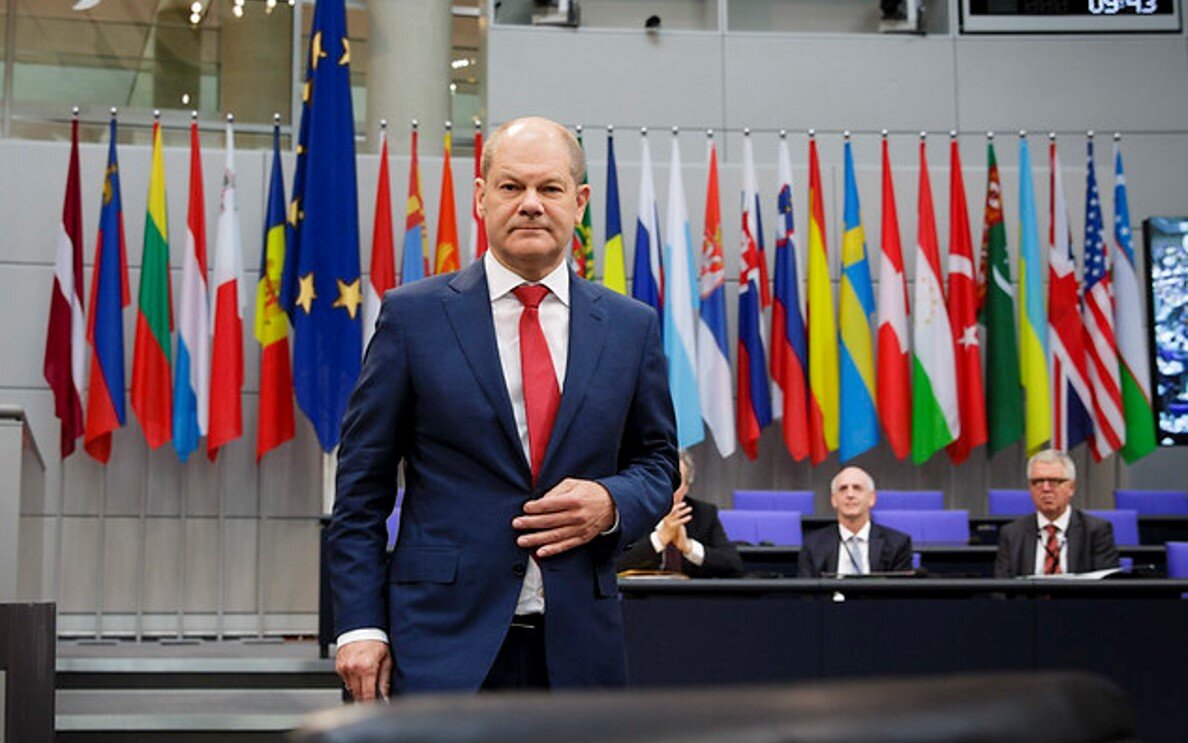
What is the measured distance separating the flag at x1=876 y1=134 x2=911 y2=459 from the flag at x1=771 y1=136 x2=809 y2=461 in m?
0.47

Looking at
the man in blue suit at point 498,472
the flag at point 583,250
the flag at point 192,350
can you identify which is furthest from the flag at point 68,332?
the man in blue suit at point 498,472

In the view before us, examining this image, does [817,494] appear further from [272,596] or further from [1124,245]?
[272,596]

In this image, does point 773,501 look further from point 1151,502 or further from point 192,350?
point 192,350

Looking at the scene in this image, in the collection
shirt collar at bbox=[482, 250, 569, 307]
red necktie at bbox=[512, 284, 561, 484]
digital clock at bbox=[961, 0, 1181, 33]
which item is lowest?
red necktie at bbox=[512, 284, 561, 484]

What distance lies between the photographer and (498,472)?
87.3 inches

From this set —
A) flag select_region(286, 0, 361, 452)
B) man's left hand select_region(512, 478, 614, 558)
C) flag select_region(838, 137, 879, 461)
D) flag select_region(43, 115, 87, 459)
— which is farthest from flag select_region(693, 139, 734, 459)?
man's left hand select_region(512, 478, 614, 558)

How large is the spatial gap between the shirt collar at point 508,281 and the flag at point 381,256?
7.34 meters

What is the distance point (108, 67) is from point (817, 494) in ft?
18.8

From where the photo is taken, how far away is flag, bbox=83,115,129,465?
31.1 feet

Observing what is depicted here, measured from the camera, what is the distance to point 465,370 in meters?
2.24

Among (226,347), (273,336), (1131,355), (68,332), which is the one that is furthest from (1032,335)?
(68,332)

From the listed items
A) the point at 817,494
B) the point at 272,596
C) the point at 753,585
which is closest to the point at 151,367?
the point at 272,596

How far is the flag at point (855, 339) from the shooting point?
10.0 meters

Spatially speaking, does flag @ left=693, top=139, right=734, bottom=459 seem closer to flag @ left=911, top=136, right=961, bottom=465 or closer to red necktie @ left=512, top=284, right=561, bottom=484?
flag @ left=911, top=136, right=961, bottom=465
